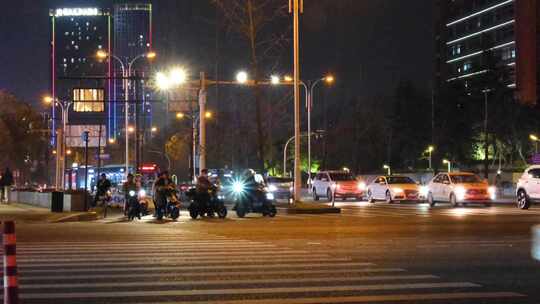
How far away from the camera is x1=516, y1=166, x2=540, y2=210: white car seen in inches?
1302

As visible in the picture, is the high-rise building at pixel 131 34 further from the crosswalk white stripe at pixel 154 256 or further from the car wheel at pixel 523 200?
the crosswalk white stripe at pixel 154 256

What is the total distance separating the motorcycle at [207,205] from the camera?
1116 inches

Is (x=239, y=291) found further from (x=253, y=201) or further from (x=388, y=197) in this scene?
(x=388, y=197)

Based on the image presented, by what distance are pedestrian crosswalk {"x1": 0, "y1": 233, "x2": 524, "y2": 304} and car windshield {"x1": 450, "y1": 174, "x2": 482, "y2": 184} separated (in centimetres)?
2308

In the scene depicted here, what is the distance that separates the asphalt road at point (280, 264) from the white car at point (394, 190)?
19.8 meters

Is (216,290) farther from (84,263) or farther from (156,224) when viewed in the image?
(156,224)

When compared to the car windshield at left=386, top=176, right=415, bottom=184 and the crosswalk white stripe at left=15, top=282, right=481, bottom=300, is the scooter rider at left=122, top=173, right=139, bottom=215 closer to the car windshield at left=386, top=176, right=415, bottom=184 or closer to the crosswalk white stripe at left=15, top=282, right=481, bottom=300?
the car windshield at left=386, top=176, right=415, bottom=184

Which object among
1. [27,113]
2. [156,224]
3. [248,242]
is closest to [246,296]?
[248,242]

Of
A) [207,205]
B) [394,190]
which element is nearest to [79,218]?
[207,205]

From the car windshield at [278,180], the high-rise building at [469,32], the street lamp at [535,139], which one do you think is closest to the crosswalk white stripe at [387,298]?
the car windshield at [278,180]

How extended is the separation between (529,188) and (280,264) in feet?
73.6

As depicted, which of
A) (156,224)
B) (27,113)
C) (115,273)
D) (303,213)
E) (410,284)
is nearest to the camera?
(410,284)

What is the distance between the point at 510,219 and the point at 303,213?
8215 mm

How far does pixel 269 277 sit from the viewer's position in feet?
40.6
